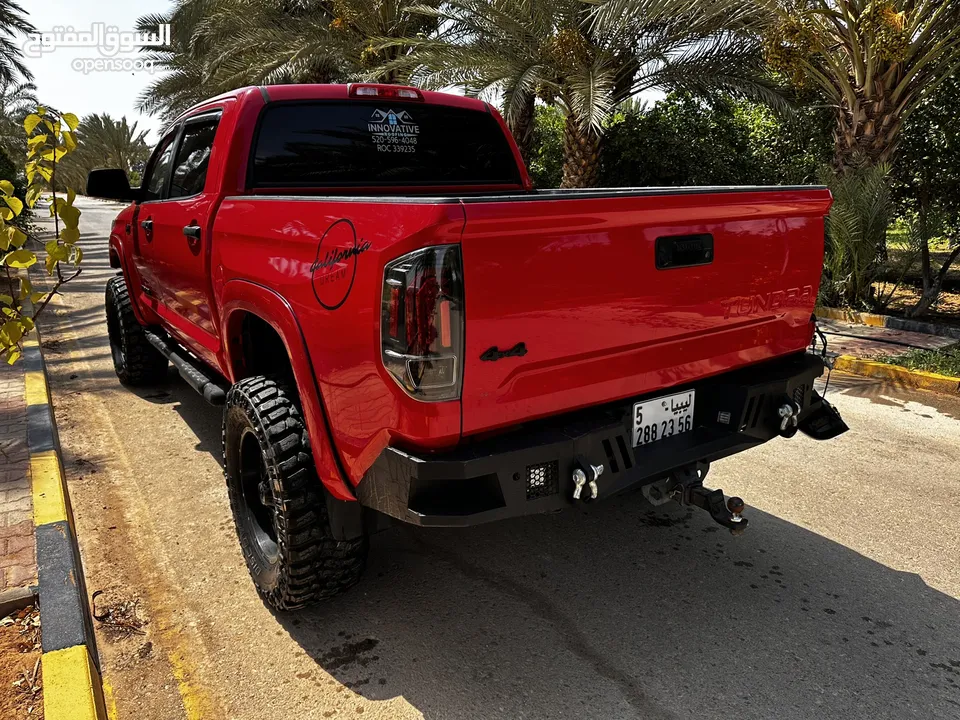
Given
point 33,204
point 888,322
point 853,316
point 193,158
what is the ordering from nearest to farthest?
point 33,204, point 193,158, point 888,322, point 853,316

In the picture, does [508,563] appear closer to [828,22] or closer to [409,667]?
[409,667]

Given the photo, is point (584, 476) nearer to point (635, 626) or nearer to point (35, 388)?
point (635, 626)

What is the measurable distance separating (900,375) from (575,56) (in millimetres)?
6415

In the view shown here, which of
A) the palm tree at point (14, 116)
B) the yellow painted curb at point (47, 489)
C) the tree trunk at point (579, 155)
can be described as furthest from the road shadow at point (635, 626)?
the palm tree at point (14, 116)

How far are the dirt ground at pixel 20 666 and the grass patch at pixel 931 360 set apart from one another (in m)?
6.69

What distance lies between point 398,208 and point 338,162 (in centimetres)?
177

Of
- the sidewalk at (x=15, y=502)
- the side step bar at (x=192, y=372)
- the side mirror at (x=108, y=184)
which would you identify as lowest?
the sidewalk at (x=15, y=502)

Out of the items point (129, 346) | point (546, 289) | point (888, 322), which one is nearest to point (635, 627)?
point (546, 289)

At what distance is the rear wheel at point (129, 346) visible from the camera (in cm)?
564

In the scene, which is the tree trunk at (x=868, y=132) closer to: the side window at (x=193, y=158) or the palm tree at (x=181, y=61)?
the side window at (x=193, y=158)

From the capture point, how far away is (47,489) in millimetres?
3748

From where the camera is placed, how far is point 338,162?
3.73m

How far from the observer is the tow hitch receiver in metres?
2.82

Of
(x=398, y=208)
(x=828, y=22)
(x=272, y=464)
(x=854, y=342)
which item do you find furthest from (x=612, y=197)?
(x=828, y=22)
